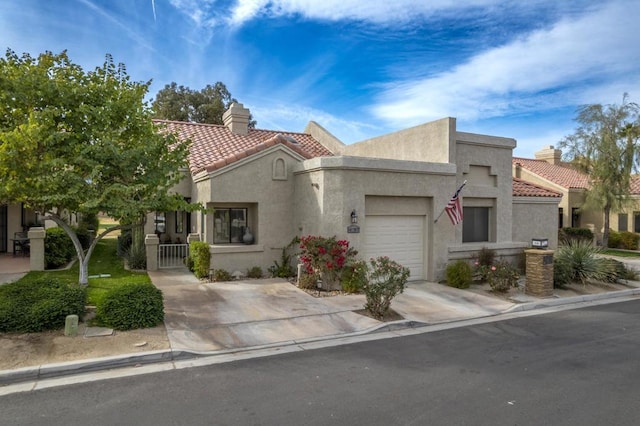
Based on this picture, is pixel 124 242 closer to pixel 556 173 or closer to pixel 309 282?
pixel 309 282

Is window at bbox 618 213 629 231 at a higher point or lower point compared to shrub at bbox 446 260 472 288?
higher

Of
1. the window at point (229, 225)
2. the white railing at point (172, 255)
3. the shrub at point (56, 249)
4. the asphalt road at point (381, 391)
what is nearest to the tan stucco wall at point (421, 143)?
the window at point (229, 225)

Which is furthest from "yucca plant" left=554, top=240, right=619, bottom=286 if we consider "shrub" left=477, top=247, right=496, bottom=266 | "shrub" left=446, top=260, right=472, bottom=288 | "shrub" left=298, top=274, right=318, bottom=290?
"shrub" left=298, top=274, right=318, bottom=290

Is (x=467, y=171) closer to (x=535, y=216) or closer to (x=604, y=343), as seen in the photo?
(x=535, y=216)

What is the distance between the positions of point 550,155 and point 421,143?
21808mm

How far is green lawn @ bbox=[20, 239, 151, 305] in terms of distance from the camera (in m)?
10.7

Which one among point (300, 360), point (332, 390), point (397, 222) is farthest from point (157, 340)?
point (397, 222)

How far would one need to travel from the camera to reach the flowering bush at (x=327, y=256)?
11.9 meters

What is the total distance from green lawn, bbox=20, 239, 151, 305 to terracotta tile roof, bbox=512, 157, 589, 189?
2608cm

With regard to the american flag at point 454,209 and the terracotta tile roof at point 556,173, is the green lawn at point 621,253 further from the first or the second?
the american flag at point 454,209

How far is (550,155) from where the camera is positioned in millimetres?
32156

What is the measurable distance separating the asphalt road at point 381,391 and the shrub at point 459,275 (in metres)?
5.00

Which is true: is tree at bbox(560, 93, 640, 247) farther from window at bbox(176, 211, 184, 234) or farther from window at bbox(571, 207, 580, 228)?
window at bbox(176, 211, 184, 234)


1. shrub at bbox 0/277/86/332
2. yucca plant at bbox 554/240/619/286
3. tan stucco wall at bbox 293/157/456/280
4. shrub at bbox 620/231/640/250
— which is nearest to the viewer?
shrub at bbox 0/277/86/332
